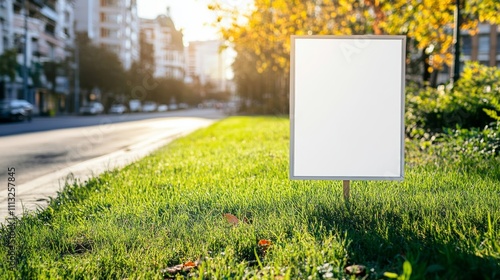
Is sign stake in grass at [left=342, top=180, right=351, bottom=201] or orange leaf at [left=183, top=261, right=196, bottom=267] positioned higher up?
sign stake in grass at [left=342, top=180, right=351, bottom=201]

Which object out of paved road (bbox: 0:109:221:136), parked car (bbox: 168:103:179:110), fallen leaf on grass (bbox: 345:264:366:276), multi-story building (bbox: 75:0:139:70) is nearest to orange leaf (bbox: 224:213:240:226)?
fallen leaf on grass (bbox: 345:264:366:276)

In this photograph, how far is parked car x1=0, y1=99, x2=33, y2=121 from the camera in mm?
36562

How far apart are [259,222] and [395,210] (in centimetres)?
101

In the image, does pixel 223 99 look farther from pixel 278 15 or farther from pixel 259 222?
pixel 259 222

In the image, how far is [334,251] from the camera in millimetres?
3707

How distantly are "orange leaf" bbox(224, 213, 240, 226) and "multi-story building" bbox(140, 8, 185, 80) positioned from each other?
479 feet

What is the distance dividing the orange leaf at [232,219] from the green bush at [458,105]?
6.04 meters

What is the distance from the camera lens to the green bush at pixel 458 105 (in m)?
10.5

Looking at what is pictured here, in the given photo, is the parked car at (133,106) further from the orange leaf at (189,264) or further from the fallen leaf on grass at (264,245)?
the orange leaf at (189,264)

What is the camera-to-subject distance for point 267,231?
4285 millimetres

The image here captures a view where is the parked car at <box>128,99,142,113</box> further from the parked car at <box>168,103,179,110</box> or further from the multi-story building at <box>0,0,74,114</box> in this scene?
the parked car at <box>168,103,179,110</box>

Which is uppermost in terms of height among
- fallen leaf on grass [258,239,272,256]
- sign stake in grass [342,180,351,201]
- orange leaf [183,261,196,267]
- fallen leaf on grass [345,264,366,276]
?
sign stake in grass [342,180,351,201]

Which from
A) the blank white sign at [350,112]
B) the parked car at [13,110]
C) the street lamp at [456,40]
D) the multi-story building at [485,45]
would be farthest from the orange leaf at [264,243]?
the multi-story building at [485,45]

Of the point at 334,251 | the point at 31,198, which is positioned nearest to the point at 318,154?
the point at 334,251
